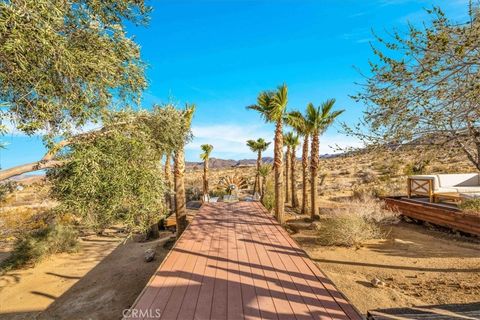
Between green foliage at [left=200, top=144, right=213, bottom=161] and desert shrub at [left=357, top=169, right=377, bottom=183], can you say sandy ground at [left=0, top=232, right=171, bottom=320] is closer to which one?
green foliage at [left=200, top=144, right=213, bottom=161]

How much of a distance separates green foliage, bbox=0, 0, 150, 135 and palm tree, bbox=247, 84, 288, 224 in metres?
9.44

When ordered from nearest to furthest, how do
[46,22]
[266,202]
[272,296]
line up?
[46,22]
[272,296]
[266,202]

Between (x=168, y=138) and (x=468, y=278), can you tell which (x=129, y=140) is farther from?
(x=468, y=278)

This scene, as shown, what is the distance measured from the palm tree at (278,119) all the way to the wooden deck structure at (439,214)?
308 inches

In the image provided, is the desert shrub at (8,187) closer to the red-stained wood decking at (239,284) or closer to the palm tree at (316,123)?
the red-stained wood decking at (239,284)

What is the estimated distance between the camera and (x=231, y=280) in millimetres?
5410

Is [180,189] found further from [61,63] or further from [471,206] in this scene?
[471,206]

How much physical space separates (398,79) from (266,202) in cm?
1581

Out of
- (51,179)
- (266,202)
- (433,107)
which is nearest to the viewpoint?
(433,107)

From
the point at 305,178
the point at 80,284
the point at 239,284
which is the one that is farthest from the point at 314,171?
the point at 80,284

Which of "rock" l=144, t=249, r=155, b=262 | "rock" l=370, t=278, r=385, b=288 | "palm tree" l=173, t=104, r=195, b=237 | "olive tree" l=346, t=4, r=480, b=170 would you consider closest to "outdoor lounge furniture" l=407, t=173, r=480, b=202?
"rock" l=370, t=278, r=385, b=288

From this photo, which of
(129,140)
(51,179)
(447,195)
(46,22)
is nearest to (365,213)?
(447,195)

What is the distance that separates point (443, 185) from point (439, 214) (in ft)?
11.7

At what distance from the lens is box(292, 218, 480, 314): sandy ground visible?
702 cm
